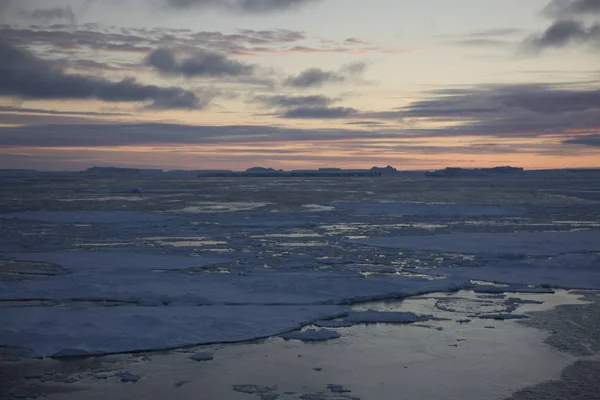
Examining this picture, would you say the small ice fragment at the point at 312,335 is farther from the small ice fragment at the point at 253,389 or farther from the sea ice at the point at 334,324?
the small ice fragment at the point at 253,389

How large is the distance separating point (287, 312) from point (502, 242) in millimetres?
8708

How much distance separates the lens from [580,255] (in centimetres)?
1356

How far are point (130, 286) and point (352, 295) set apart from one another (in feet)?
11.9

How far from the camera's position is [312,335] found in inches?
309

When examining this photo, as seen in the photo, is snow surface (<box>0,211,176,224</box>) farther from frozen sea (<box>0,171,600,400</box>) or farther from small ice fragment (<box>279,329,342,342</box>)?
small ice fragment (<box>279,329,342,342</box>)

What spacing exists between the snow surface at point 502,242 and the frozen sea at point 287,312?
0.17 feet

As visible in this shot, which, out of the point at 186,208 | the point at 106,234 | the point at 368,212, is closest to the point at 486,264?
the point at 106,234

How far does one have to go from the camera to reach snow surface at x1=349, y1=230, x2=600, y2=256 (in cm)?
1468

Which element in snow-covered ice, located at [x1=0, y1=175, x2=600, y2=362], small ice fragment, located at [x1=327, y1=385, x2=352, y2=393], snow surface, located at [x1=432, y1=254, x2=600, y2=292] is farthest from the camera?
snow surface, located at [x1=432, y1=254, x2=600, y2=292]

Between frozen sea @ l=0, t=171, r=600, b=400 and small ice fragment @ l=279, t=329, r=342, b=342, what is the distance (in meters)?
0.03

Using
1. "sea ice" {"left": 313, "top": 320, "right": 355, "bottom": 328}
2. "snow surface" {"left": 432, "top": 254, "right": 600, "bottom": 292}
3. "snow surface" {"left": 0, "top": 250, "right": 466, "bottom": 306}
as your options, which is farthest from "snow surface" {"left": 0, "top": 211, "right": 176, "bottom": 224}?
"sea ice" {"left": 313, "top": 320, "right": 355, "bottom": 328}

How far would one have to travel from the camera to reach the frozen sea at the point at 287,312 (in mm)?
6266

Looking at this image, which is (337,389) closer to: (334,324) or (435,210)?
(334,324)

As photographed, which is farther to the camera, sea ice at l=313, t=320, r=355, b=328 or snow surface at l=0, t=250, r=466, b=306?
snow surface at l=0, t=250, r=466, b=306
